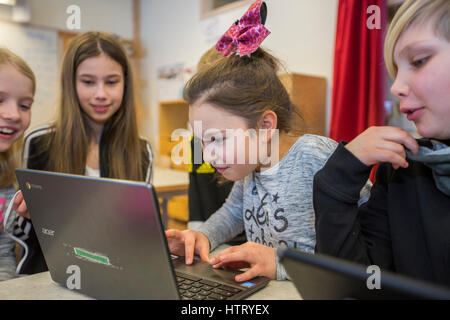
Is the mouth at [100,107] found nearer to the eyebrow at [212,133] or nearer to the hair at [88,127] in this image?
the hair at [88,127]

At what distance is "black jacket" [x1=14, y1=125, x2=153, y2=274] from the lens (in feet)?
3.52

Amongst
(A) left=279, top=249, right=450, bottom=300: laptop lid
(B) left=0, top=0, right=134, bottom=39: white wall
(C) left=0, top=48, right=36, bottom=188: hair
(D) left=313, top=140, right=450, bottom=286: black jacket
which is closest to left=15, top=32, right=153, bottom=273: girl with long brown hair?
(C) left=0, top=48, right=36, bottom=188: hair

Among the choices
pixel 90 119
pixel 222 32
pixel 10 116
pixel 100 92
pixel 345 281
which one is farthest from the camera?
pixel 222 32

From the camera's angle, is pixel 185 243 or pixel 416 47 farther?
pixel 185 243

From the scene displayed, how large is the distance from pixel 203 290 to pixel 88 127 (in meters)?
1.09

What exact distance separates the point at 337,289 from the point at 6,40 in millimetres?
3578

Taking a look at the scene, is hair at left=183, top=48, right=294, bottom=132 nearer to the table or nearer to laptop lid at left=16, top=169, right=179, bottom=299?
laptop lid at left=16, top=169, right=179, bottom=299

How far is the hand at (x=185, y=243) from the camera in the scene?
80cm

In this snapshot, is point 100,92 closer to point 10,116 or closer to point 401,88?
point 10,116

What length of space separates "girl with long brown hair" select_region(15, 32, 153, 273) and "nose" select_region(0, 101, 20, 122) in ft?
0.95

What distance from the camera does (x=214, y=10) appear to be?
300cm

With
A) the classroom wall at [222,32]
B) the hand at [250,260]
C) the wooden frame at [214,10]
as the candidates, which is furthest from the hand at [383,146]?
the wooden frame at [214,10]

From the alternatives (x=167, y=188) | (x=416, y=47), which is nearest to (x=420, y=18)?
(x=416, y=47)

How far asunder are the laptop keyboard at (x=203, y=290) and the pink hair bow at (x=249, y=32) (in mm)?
544
